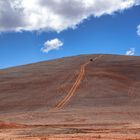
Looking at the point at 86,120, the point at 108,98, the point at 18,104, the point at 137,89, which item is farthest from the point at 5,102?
the point at 86,120

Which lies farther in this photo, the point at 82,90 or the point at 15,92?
the point at 15,92

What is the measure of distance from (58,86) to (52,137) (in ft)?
98.3

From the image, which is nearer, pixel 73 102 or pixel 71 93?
pixel 73 102

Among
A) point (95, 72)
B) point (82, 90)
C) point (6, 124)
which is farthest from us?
point (95, 72)

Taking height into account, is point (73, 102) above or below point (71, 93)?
below

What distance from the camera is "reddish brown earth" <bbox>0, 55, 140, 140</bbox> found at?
76.3 feet

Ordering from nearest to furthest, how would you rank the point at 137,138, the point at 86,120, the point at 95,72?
the point at 137,138
the point at 86,120
the point at 95,72

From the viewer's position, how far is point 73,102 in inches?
1533

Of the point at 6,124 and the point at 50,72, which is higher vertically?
the point at 50,72

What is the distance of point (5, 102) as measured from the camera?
4256cm

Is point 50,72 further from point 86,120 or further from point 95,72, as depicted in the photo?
point 86,120

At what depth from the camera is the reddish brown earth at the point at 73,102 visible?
76.3 feet

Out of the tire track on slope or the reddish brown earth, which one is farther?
the tire track on slope

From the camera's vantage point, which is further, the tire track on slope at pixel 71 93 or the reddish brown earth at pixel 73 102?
the tire track on slope at pixel 71 93
